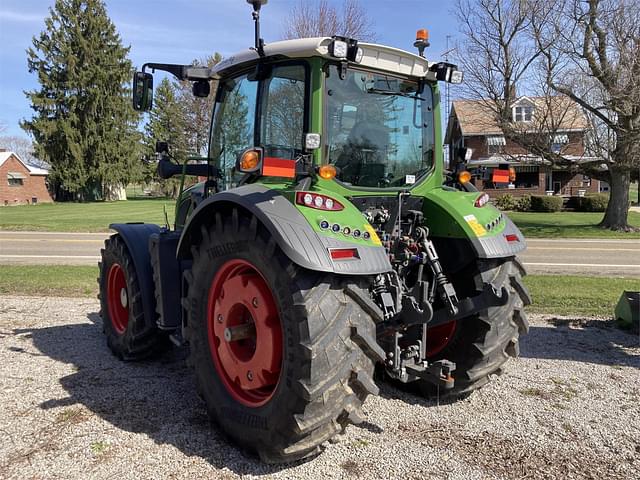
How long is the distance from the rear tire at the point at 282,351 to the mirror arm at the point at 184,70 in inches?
60.9

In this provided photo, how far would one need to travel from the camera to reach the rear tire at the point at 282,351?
2883 mm

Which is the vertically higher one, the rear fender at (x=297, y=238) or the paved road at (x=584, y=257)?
the rear fender at (x=297, y=238)

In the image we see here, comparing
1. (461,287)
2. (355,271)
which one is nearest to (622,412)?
(461,287)

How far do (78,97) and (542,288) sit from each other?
146 feet

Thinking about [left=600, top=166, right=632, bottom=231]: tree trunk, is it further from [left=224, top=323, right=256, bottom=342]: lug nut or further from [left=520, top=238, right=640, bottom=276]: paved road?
[left=224, top=323, right=256, bottom=342]: lug nut

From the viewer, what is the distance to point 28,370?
15.7 ft

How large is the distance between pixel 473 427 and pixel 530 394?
0.84m

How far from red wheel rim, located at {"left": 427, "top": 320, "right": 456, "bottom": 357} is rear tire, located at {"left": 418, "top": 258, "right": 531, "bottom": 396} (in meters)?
0.05

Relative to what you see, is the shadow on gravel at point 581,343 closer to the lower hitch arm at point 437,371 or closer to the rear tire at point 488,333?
the rear tire at point 488,333

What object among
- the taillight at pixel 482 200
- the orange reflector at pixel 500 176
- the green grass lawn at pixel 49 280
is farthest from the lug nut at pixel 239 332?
the green grass lawn at pixel 49 280

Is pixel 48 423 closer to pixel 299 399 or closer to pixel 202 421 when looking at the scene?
pixel 202 421

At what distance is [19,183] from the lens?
4681cm

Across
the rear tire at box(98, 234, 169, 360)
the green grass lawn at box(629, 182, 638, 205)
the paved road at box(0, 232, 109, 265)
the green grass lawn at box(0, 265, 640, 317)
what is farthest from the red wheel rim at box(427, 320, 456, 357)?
the green grass lawn at box(629, 182, 638, 205)

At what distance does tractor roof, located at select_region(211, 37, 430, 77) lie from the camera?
335cm
